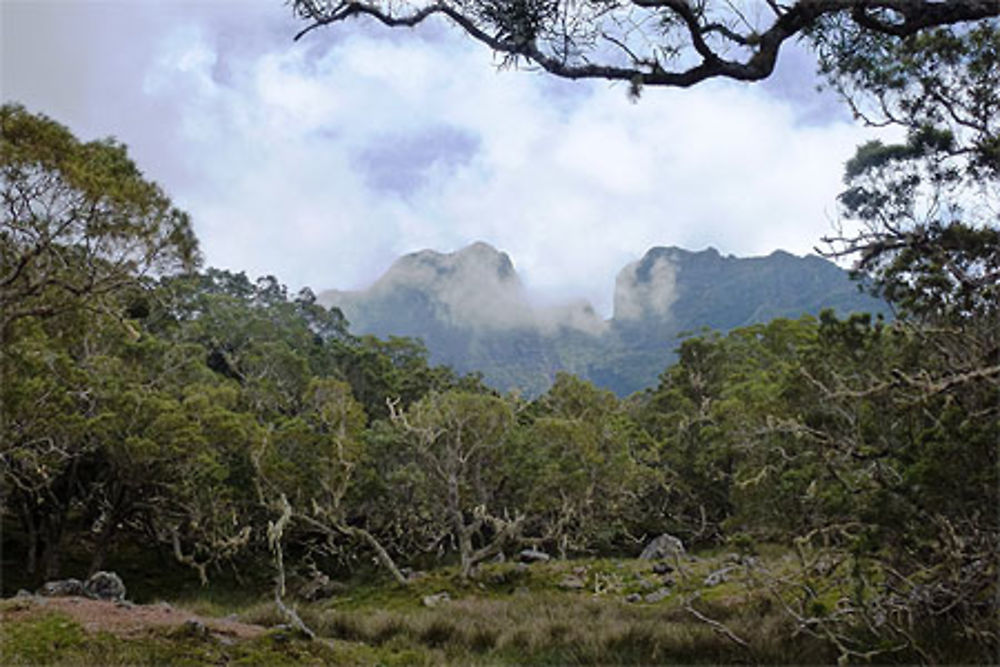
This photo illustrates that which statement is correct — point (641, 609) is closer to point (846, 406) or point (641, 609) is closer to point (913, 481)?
point (846, 406)

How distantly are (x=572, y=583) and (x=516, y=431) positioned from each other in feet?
18.1

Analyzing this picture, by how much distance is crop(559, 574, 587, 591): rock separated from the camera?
16.3m

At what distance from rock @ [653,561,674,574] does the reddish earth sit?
366 inches

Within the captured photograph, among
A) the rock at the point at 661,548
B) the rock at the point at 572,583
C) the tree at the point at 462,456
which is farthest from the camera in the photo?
the rock at the point at 661,548

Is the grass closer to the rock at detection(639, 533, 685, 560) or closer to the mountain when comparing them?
the rock at detection(639, 533, 685, 560)

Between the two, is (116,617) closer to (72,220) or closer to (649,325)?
(72,220)

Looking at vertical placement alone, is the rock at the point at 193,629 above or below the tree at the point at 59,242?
below

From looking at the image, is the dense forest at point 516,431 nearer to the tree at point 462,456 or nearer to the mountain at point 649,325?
the tree at point 462,456

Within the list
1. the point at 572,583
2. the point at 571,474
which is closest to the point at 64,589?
the point at 572,583

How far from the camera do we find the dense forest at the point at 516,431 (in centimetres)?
664

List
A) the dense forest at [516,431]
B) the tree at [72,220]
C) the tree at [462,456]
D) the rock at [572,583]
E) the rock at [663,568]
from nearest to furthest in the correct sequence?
the dense forest at [516,431], the tree at [72,220], the rock at [663,568], the rock at [572,583], the tree at [462,456]

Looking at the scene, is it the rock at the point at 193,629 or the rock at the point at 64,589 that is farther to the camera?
the rock at the point at 64,589

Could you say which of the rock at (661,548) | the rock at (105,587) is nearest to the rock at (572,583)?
the rock at (661,548)

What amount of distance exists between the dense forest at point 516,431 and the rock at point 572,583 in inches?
75.1
